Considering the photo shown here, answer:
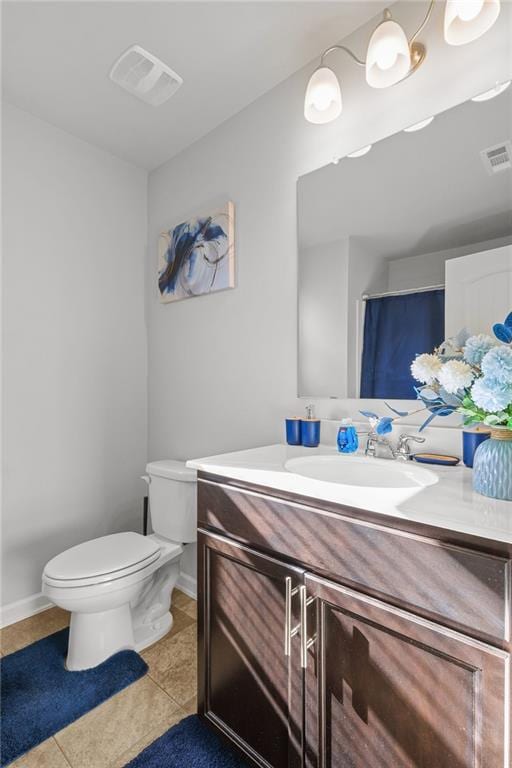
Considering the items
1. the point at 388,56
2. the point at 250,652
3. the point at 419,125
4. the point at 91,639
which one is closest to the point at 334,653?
the point at 250,652

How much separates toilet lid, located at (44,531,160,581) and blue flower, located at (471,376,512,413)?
4.66 ft

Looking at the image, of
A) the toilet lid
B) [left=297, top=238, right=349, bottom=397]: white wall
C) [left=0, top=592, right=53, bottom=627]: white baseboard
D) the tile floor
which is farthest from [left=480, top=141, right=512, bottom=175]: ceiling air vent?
[left=0, top=592, right=53, bottom=627]: white baseboard

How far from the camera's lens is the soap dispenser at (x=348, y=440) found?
133cm

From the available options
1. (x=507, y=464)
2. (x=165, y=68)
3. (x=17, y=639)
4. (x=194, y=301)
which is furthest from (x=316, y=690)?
(x=165, y=68)

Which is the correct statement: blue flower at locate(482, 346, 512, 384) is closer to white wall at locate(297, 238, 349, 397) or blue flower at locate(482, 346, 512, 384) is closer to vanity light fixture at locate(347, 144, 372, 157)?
white wall at locate(297, 238, 349, 397)

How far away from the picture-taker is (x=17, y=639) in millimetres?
1750

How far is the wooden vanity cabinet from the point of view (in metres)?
0.68

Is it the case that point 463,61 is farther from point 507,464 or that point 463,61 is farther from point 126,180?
point 126,180

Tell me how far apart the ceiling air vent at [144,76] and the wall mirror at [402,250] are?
0.76 meters

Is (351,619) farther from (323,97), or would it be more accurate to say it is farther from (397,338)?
(323,97)

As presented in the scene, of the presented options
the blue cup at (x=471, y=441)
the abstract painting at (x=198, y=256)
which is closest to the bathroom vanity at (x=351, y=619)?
the blue cup at (x=471, y=441)

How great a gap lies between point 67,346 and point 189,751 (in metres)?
1.81

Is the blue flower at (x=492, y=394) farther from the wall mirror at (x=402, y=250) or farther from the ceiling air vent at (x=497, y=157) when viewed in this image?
the ceiling air vent at (x=497, y=157)

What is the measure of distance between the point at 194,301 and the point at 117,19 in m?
1.13
